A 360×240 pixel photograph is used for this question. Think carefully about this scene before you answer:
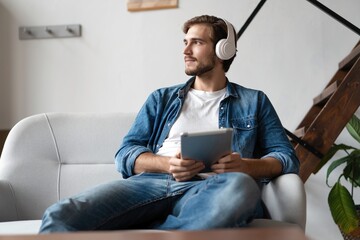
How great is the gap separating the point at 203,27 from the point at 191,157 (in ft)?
2.26

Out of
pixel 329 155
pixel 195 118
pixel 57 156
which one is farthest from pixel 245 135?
pixel 329 155

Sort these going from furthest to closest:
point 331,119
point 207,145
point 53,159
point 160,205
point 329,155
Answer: point 329,155 < point 331,119 < point 53,159 < point 160,205 < point 207,145

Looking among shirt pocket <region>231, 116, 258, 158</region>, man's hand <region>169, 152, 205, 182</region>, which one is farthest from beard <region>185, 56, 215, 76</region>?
man's hand <region>169, 152, 205, 182</region>

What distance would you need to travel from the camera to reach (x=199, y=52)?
2.19 metres

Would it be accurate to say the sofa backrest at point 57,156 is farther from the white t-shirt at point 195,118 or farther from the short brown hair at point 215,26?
the short brown hair at point 215,26

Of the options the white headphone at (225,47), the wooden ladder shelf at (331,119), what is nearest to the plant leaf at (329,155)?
the wooden ladder shelf at (331,119)

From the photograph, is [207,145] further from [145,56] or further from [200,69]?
[145,56]

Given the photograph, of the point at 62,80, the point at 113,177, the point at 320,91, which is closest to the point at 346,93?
the point at 320,91

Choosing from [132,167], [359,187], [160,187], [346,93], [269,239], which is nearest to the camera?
[269,239]

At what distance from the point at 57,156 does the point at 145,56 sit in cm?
128

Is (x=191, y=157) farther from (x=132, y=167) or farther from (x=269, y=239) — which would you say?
(x=269, y=239)

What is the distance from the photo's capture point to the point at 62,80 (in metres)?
3.54

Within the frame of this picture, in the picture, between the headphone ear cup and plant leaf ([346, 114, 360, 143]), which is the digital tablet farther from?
plant leaf ([346, 114, 360, 143])

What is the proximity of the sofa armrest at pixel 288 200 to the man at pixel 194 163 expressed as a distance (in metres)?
0.06
